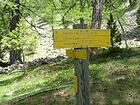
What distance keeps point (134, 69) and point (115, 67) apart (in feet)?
3.77

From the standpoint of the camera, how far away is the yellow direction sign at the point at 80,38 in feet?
25.0

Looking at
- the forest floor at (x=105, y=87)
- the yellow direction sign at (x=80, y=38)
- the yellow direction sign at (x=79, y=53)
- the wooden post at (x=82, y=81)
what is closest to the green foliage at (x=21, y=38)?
the forest floor at (x=105, y=87)

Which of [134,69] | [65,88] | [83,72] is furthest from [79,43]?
[134,69]

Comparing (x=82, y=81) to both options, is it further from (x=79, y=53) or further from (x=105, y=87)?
(x=105, y=87)

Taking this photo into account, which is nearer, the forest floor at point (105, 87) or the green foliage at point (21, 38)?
the forest floor at point (105, 87)

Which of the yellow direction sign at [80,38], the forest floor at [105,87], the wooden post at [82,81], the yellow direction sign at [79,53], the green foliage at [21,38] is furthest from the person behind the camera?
the green foliage at [21,38]

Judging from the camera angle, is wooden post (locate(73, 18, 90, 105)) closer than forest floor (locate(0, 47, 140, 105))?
Yes

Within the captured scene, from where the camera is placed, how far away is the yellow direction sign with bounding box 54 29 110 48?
7605 mm

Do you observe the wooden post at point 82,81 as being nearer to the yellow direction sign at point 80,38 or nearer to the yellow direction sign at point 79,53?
the yellow direction sign at point 79,53

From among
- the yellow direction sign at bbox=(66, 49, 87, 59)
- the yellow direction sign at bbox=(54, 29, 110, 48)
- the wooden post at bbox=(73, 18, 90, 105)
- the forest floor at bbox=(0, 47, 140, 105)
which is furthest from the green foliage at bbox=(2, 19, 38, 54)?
the yellow direction sign at bbox=(54, 29, 110, 48)

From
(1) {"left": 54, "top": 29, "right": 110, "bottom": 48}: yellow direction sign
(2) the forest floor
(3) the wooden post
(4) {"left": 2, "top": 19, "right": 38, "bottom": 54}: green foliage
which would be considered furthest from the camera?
(4) {"left": 2, "top": 19, "right": 38, "bottom": 54}: green foliage

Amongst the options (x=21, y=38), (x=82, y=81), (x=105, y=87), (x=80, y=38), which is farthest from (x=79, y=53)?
(x=21, y=38)

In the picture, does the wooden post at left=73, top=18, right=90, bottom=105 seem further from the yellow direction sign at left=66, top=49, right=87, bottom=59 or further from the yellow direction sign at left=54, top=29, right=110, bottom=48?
the yellow direction sign at left=54, top=29, right=110, bottom=48

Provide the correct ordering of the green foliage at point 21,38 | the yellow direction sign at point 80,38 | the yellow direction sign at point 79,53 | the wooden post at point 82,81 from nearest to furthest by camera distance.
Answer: the yellow direction sign at point 80,38, the yellow direction sign at point 79,53, the wooden post at point 82,81, the green foliage at point 21,38
